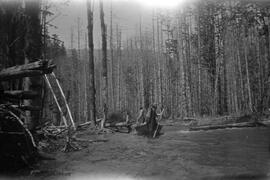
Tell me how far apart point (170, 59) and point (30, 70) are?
28.2 meters

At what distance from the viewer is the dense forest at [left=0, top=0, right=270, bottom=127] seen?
4344 millimetres

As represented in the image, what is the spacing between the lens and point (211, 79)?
2223 cm

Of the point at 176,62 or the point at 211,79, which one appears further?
the point at 176,62

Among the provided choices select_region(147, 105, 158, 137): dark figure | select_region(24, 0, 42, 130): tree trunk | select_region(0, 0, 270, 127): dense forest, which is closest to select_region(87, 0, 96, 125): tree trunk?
select_region(0, 0, 270, 127): dense forest

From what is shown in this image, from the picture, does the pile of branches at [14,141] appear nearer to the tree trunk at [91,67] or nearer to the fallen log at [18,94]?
the fallen log at [18,94]

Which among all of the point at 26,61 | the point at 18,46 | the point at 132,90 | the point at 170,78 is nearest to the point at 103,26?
the point at 18,46

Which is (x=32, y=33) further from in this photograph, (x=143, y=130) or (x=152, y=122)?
(x=152, y=122)

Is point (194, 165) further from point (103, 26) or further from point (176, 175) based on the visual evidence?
point (103, 26)

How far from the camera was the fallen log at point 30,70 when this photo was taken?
3.13m

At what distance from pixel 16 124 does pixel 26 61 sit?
924 millimetres

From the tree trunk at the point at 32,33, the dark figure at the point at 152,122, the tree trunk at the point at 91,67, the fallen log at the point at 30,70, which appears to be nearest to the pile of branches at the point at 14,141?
the tree trunk at the point at 32,33

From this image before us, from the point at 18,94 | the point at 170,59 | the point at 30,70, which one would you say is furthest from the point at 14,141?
the point at 170,59

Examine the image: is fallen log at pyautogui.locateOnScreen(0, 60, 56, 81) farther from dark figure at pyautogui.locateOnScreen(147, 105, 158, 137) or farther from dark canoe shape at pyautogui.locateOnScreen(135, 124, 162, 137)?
dark figure at pyautogui.locateOnScreen(147, 105, 158, 137)

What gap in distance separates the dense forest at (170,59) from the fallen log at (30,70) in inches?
20.7
